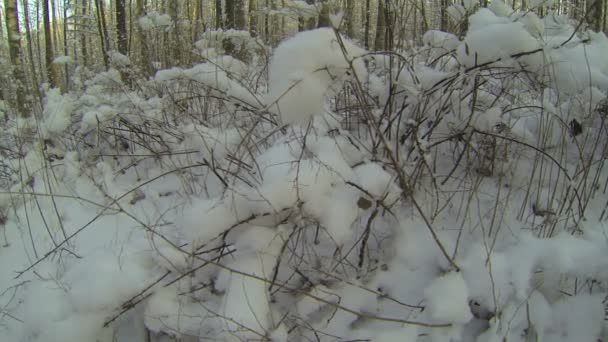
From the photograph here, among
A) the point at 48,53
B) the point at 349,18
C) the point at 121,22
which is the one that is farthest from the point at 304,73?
the point at 48,53

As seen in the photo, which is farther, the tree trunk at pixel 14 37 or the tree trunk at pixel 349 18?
the tree trunk at pixel 14 37

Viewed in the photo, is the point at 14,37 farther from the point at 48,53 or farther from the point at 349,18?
→ the point at 349,18

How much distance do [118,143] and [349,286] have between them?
1628 mm

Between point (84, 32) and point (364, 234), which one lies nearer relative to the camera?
point (364, 234)

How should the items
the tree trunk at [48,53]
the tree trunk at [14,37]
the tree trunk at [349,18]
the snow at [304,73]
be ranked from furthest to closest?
the tree trunk at [48,53] → the tree trunk at [14,37] → the tree trunk at [349,18] → the snow at [304,73]

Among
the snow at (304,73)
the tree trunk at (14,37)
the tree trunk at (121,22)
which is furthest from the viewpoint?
the tree trunk at (14,37)

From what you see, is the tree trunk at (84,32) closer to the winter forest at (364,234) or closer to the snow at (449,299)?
the winter forest at (364,234)

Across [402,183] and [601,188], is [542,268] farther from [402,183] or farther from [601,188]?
[601,188]

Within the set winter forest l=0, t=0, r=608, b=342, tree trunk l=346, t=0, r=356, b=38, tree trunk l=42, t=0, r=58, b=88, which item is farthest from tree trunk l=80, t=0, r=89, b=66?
winter forest l=0, t=0, r=608, b=342

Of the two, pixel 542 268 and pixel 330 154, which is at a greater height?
pixel 330 154

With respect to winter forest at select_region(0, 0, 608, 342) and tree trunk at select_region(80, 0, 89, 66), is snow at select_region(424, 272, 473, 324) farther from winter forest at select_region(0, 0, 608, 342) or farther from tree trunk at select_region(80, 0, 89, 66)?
tree trunk at select_region(80, 0, 89, 66)

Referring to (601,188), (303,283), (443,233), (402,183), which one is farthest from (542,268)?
(303,283)

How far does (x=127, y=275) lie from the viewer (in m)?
1.08

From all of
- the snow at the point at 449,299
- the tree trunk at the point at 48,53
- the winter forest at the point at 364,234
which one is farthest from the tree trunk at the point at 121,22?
the snow at the point at 449,299
